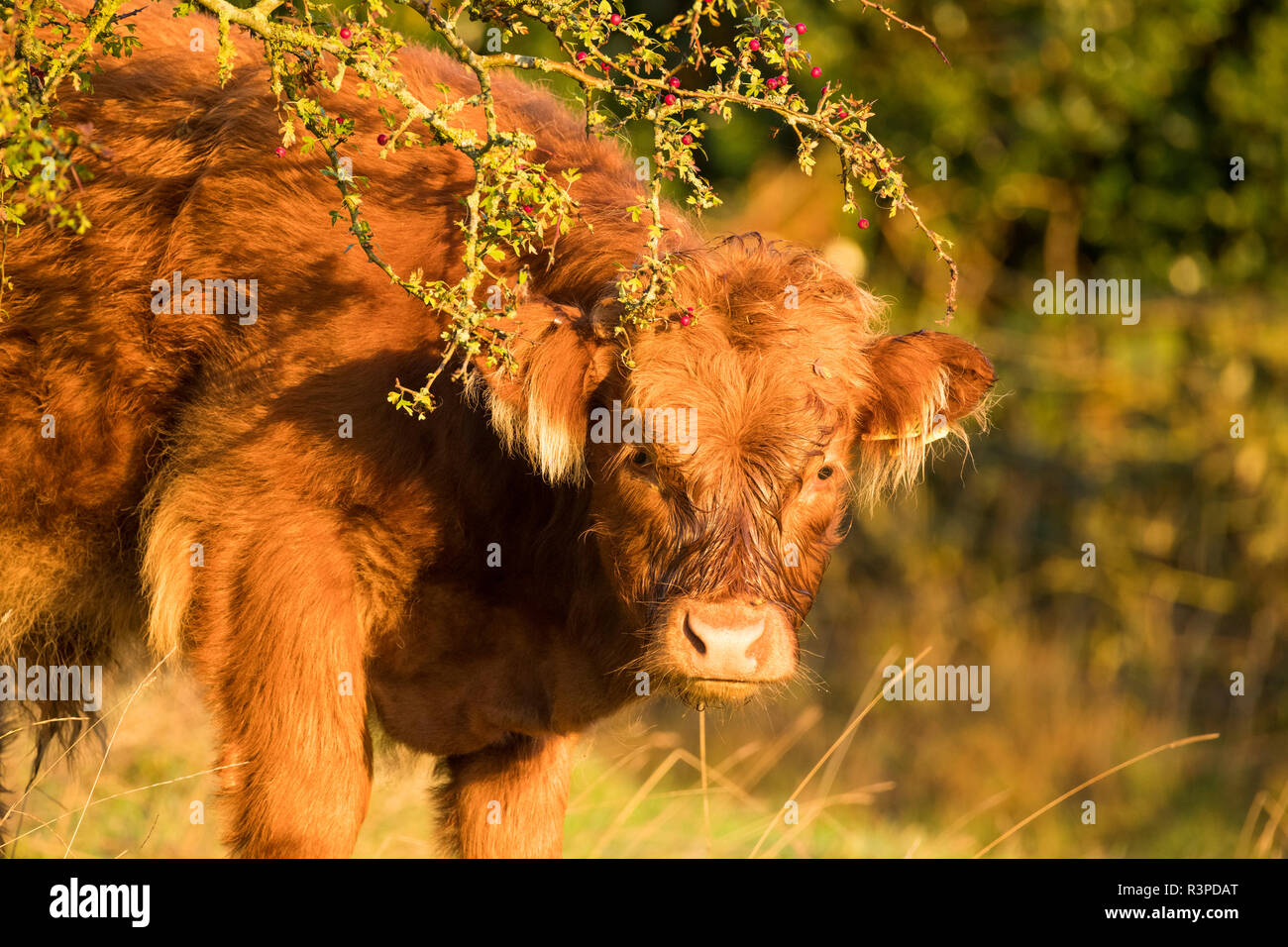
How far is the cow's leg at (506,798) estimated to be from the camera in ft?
16.1

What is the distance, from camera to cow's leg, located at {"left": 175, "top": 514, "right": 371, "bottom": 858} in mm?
3951

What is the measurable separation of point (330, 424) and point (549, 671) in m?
0.98

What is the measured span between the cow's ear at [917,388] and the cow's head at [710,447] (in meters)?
0.08

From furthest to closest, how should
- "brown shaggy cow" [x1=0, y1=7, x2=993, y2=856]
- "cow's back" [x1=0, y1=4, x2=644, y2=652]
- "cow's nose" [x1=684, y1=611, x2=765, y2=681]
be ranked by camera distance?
"cow's back" [x1=0, y1=4, x2=644, y2=652], "brown shaggy cow" [x1=0, y1=7, x2=993, y2=856], "cow's nose" [x1=684, y1=611, x2=765, y2=681]

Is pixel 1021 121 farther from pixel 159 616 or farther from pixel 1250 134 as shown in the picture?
pixel 159 616

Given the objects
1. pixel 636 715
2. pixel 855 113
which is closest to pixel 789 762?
pixel 636 715

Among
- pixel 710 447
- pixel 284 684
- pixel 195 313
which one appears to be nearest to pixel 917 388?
pixel 710 447

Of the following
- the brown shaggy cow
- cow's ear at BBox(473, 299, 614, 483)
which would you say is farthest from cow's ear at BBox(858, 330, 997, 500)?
cow's ear at BBox(473, 299, 614, 483)

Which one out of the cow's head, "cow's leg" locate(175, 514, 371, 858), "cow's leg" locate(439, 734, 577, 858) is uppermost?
the cow's head

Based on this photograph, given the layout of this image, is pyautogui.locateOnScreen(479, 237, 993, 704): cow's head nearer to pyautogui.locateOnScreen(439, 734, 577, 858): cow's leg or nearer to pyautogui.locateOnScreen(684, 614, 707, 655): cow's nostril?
pyautogui.locateOnScreen(684, 614, 707, 655): cow's nostril

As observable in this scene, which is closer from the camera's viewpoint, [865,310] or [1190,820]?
[865,310]

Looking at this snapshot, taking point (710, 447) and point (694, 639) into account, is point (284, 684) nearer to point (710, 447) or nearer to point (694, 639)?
point (694, 639)

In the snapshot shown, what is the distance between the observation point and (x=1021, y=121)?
414 inches

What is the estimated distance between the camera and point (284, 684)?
13.0 ft
